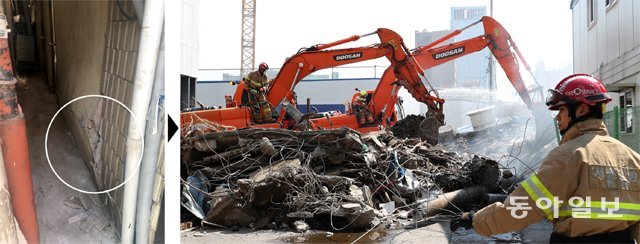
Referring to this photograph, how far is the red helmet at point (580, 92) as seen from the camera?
3006 mm

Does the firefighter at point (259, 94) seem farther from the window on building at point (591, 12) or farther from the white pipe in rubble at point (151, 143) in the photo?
the white pipe in rubble at point (151, 143)

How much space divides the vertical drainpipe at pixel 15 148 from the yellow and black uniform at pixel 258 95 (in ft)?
36.9

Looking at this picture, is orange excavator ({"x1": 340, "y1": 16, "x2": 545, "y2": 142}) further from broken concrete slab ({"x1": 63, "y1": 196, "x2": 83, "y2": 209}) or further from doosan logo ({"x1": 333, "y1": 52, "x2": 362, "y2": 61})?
broken concrete slab ({"x1": 63, "y1": 196, "x2": 83, "y2": 209})

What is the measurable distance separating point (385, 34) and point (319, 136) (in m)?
6.24

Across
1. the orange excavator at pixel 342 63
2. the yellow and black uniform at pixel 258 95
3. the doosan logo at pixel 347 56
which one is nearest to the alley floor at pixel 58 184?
the yellow and black uniform at pixel 258 95

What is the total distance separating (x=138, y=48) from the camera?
2.03m

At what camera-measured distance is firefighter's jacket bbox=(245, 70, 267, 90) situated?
13438 millimetres

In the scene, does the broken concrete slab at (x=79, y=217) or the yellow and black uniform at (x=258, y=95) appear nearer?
the broken concrete slab at (x=79, y=217)

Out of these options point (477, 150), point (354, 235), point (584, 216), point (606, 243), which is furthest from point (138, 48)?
point (477, 150)

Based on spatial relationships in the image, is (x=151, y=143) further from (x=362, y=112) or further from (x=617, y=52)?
(x=362, y=112)

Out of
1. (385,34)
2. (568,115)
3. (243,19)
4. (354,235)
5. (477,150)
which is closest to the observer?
(568,115)

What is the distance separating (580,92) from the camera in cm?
302

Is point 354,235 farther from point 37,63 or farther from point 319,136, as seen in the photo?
point 37,63

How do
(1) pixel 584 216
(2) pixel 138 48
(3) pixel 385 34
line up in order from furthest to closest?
(3) pixel 385 34 < (1) pixel 584 216 < (2) pixel 138 48
